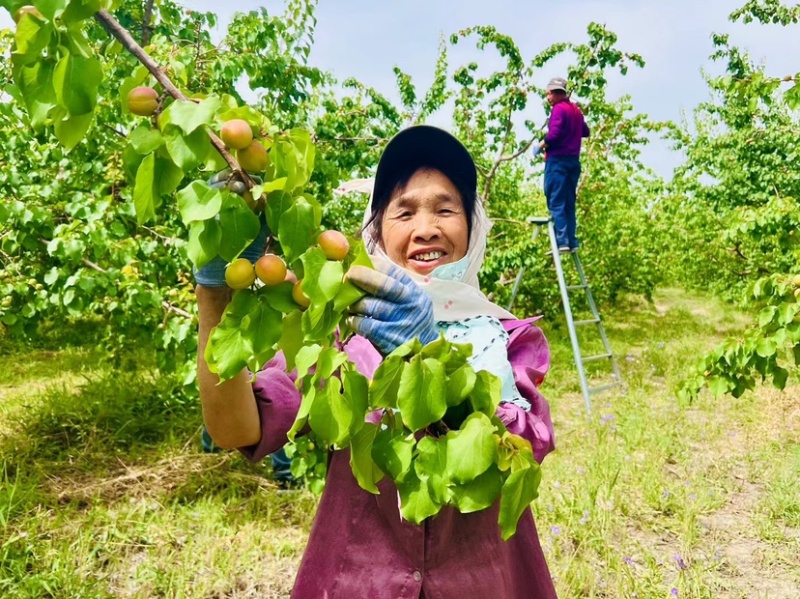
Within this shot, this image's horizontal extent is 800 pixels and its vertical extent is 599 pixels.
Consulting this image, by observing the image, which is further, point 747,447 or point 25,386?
point 25,386

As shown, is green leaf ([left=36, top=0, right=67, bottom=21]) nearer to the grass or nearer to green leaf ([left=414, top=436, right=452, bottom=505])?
green leaf ([left=414, top=436, right=452, bottom=505])

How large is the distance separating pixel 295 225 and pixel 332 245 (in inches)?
1.8

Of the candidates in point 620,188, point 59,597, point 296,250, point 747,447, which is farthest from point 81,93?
point 620,188

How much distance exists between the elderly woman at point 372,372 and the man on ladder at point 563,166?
15.0 ft

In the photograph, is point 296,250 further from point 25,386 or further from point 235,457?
point 25,386

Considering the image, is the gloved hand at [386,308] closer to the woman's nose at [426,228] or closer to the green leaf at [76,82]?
the green leaf at [76,82]

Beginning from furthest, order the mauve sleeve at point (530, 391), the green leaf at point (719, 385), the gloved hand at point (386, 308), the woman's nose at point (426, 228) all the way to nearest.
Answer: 1. the green leaf at point (719, 385)
2. the woman's nose at point (426, 228)
3. the mauve sleeve at point (530, 391)
4. the gloved hand at point (386, 308)

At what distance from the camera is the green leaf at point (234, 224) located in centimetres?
63

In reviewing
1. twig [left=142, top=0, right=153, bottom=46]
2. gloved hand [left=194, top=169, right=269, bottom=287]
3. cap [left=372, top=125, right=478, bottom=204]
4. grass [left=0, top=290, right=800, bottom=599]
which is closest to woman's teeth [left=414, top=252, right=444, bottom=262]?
cap [left=372, top=125, right=478, bottom=204]

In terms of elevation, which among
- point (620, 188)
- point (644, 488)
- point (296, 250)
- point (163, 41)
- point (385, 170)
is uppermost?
point (620, 188)

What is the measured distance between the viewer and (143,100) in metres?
0.65

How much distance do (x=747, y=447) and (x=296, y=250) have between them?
439 cm

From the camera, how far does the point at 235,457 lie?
362cm

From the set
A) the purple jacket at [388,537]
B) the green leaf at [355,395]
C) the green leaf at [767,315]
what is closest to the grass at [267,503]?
the green leaf at [767,315]
